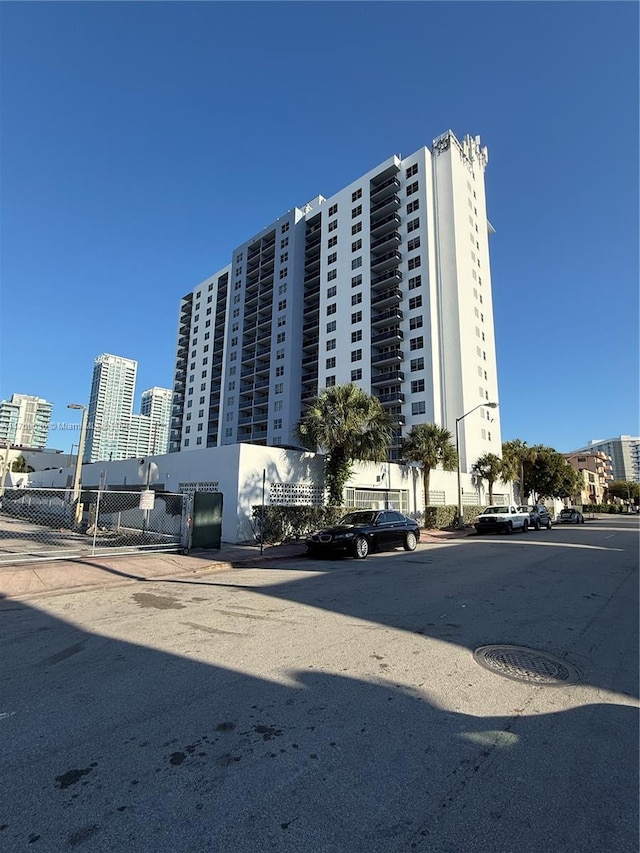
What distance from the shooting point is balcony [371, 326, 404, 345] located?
5306cm

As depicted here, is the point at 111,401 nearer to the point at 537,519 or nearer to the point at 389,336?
the point at 389,336

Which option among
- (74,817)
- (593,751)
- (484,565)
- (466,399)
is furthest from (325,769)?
(466,399)

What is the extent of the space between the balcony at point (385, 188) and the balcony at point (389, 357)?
2132 centimetres

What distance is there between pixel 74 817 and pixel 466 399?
49.2 m

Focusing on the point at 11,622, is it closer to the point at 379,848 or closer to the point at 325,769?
the point at 325,769

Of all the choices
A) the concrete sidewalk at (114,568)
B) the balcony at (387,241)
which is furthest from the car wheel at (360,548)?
the balcony at (387,241)

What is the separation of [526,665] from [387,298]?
2093 inches

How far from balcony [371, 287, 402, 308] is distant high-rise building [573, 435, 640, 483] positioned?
153 meters

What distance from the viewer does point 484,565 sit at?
43.1ft

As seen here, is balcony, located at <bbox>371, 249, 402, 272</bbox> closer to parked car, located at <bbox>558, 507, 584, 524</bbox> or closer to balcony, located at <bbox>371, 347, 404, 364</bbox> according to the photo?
balcony, located at <bbox>371, 347, 404, 364</bbox>

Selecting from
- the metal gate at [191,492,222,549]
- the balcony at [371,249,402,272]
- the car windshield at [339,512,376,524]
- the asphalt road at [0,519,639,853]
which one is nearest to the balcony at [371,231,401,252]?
the balcony at [371,249,402,272]

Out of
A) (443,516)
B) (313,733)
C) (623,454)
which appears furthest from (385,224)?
(623,454)

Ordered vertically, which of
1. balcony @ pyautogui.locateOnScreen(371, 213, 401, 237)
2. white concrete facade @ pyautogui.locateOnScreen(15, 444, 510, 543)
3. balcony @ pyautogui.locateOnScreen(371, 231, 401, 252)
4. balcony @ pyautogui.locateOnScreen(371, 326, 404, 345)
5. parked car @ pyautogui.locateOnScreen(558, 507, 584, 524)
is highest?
balcony @ pyautogui.locateOnScreen(371, 213, 401, 237)

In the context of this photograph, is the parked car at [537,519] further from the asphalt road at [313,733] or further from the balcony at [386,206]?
the balcony at [386,206]
